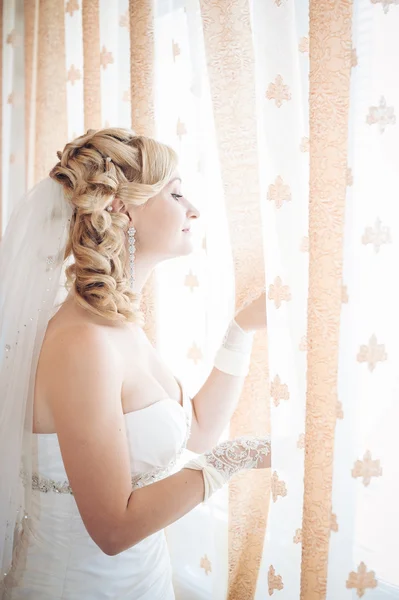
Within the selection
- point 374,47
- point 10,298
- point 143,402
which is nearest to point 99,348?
point 143,402

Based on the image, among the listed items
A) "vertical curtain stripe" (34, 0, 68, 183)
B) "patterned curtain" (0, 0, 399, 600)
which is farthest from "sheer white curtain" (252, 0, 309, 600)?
"vertical curtain stripe" (34, 0, 68, 183)

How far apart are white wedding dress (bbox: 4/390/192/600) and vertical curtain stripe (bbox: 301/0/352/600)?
0.33 metres

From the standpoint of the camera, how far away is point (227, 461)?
3.80ft

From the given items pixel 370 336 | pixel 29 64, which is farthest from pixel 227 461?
pixel 29 64

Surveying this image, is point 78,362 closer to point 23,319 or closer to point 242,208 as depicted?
point 23,319

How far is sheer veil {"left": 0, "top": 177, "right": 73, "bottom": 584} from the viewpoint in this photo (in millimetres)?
1203

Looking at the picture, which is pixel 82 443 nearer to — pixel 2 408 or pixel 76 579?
pixel 2 408

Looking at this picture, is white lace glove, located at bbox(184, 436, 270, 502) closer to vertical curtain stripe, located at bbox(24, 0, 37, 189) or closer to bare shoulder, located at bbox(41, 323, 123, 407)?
bare shoulder, located at bbox(41, 323, 123, 407)

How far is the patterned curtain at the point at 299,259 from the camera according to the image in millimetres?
1118

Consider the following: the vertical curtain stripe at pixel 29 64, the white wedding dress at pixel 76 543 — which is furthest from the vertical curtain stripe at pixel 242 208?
the vertical curtain stripe at pixel 29 64

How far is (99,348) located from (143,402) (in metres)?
0.19

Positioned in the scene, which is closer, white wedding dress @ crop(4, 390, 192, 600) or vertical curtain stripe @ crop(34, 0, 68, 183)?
white wedding dress @ crop(4, 390, 192, 600)

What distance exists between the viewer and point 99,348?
1.13 meters

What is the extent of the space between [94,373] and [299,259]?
499 mm
